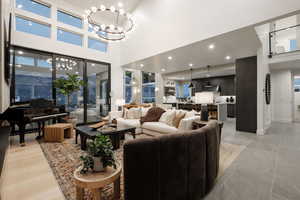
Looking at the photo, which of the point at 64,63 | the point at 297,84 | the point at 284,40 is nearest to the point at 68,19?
the point at 64,63

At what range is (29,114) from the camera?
385 cm

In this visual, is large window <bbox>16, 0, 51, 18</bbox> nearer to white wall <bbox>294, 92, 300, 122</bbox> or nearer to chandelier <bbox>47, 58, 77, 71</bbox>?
chandelier <bbox>47, 58, 77, 71</bbox>

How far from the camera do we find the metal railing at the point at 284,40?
567 centimetres

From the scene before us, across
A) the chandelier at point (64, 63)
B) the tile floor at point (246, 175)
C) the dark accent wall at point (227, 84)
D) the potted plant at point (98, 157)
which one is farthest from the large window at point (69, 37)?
the dark accent wall at point (227, 84)

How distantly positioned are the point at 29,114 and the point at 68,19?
4297mm

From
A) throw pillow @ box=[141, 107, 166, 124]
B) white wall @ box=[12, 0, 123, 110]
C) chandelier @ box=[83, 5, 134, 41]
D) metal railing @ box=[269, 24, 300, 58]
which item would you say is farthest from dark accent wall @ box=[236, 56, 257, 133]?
white wall @ box=[12, 0, 123, 110]

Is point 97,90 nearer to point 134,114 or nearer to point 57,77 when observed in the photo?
point 57,77

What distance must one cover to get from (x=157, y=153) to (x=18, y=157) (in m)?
3.33

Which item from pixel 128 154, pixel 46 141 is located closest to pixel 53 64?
pixel 46 141

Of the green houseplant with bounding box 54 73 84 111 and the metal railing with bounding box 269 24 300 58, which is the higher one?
the metal railing with bounding box 269 24 300 58

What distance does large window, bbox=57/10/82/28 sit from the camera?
18.3 ft

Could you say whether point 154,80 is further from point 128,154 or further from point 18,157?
point 128,154

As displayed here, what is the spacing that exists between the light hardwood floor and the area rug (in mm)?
79

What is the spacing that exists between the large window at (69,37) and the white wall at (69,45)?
18 centimetres
